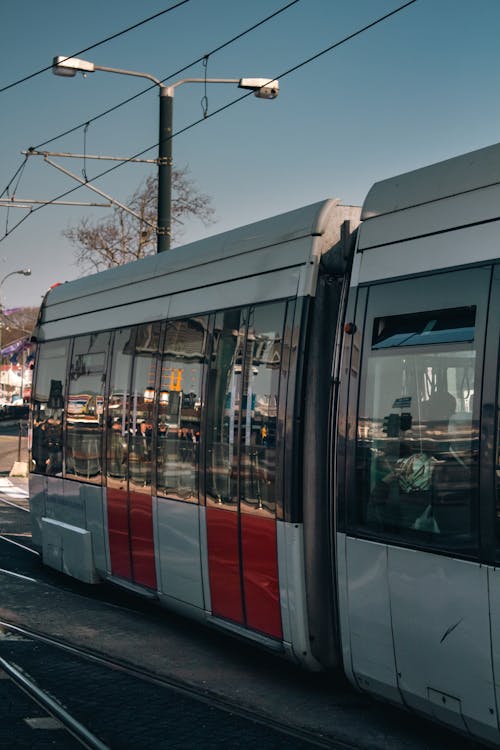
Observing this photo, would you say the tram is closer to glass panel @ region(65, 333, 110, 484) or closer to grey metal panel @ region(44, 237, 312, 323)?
grey metal panel @ region(44, 237, 312, 323)

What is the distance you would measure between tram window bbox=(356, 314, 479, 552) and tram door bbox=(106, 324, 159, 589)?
3.14 meters

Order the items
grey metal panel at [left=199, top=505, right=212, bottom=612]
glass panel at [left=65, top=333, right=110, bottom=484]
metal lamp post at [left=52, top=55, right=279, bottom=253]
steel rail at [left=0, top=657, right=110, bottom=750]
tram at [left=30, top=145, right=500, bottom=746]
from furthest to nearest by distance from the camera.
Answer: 1. metal lamp post at [left=52, top=55, right=279, bottom=253]
2. glass panel at [left=65, top=333, right=110, bottom=484]
3. grey metal panel at [left=199, top=505, right=212, bottom=612]
4. steel rail at [left=0, top=657, right=110, bottom=750]
5. tram at [left=30, top=145, right=500, bottom=746]

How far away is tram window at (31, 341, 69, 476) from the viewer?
11.1m

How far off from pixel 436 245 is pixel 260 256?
1.95 metres

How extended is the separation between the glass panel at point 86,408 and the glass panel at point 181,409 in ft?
4.99

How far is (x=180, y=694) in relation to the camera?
6980 millimetres

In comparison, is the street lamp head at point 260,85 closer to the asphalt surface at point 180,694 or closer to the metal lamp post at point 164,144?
the metal lamp post at point 164,144

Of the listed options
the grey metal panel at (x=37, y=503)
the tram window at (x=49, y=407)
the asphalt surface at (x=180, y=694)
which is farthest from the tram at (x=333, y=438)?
the grey metal panel at (x=37, y=503)

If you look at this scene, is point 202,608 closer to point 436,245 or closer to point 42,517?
point 436,245

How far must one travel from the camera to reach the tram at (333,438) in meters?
5.25

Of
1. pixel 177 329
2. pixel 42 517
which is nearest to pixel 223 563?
pixel 177 329

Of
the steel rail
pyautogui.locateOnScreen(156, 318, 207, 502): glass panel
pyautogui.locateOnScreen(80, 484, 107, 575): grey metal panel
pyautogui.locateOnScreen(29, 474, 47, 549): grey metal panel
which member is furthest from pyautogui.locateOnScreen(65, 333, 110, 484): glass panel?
the steel rail

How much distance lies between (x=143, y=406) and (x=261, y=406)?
2136mm

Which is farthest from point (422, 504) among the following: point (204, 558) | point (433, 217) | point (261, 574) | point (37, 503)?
point (37, 503)
